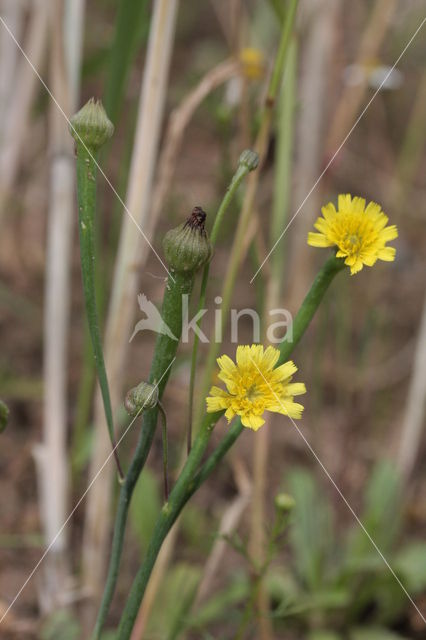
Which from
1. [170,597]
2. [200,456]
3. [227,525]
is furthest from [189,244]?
[170,597]

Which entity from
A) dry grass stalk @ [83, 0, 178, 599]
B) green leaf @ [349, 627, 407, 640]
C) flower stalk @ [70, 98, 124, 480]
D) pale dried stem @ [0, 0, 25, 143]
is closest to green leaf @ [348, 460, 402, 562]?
green leaf @ [349, 627, 407, 640]

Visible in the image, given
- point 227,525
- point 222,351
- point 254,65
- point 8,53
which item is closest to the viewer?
point 227,525

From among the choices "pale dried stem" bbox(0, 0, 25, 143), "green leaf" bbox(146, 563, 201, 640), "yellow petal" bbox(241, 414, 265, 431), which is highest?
"pale dried stem" bbox(0, 0, 25, 143)

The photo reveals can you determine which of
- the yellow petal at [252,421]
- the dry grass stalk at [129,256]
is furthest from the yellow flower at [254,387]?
the dry grass stalk at [129,256]

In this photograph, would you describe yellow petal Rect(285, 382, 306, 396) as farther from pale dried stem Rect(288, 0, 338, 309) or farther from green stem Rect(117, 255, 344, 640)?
pale dried stem Rect(288, 0, 338, 309)

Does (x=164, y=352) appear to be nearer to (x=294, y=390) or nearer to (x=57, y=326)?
(x=294, y=390)

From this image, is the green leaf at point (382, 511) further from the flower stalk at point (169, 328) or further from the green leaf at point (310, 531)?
the flower stalk at point (169, 328)

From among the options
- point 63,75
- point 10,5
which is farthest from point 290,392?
point 10,5
